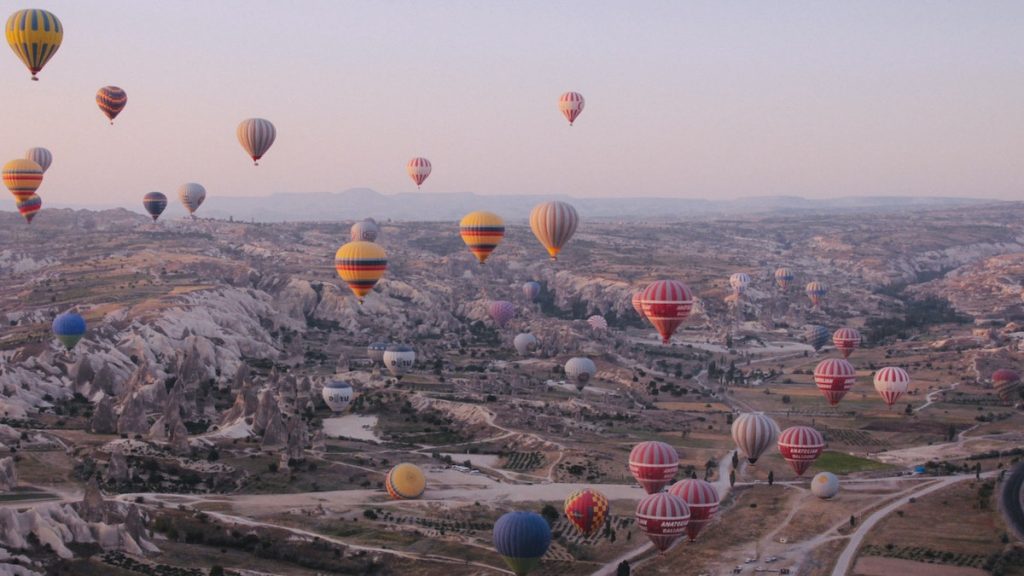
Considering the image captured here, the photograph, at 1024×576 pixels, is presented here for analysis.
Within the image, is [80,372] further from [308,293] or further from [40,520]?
[308,293]

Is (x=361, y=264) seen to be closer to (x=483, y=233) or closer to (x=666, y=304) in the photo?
(x=483, y=233)

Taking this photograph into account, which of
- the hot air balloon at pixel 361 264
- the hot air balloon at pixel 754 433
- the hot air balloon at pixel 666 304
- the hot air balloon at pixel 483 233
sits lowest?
the hot air balloon at pixel 754 433

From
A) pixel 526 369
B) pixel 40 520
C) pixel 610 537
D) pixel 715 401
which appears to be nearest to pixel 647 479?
pixel 610 537

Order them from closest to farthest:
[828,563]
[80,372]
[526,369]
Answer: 1. [828,563]
2. [80,372]
3. [526,369]

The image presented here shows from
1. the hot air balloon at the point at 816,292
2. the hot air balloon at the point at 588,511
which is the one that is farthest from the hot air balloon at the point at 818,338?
the hot air balloon at the point at 588,511

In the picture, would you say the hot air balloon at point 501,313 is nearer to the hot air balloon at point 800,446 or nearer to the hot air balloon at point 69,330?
the hot air balloon at point 69,330

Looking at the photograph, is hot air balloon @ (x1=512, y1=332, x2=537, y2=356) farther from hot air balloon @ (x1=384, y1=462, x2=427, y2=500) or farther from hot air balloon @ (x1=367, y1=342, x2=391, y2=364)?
hot air balloon @ (x1=384, y1=462, x2=427, y2=500)
